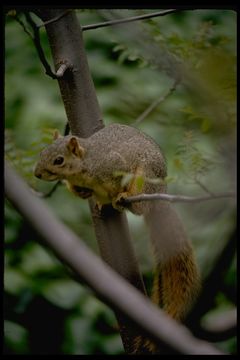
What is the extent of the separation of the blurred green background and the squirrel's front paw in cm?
3

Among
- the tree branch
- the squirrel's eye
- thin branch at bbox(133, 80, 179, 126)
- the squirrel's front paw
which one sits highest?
the tree branch

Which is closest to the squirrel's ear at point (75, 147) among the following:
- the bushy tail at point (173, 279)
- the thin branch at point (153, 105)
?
the thin branch at point (153, 105)

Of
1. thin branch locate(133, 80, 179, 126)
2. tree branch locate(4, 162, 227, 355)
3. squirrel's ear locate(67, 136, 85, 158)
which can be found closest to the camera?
tree branch locate(4, 162, 227, 355)

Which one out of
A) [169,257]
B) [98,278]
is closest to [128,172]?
[169,257]

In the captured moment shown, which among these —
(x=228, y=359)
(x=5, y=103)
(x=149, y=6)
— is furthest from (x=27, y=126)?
(x=228, y=359)

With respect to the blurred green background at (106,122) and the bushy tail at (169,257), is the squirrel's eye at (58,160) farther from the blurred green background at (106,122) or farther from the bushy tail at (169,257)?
the bushy tail at (169,257)

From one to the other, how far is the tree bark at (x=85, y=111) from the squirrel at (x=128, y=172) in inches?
1.0

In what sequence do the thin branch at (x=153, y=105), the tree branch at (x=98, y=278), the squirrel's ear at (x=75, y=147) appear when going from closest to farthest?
the tree branch at (x=98, y=278) < the thin branch at (x=153, y=105) < the squirrel's ear at (x=75, y=147)

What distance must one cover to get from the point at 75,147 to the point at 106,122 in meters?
0.10

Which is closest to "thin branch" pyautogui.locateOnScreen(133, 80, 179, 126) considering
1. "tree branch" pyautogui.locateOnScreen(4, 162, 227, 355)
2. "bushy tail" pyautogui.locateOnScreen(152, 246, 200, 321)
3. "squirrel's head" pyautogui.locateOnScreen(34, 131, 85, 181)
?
"squirrel's head" pyautogui.locateOnScreen(34, 131, 85, 181)

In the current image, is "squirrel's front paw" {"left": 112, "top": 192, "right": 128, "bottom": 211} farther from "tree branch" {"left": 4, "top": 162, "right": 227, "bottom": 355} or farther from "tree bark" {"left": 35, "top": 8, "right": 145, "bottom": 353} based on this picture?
"tree branch" {"left": 4, "top": 162, "right": 227, "bottom": 355}

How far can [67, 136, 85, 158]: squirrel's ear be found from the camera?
3.55 ft

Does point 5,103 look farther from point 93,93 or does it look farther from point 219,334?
point 219,334

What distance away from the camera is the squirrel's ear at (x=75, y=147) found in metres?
1.08
